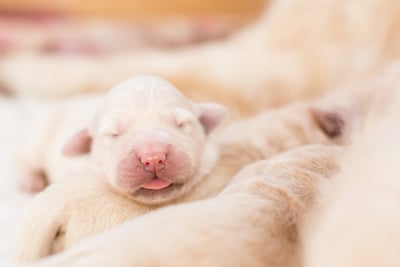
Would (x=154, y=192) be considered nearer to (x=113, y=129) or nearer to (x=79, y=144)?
(x=113, y=129)

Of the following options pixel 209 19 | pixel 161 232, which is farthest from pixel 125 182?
pixel 209 19

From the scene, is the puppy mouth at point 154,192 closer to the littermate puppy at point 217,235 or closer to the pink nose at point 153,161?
the pink nose at point 153,161

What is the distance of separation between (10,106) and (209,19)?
111 centimetres

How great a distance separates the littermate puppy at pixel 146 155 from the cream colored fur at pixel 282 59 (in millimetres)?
485

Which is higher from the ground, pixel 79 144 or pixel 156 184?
pixel 79 144

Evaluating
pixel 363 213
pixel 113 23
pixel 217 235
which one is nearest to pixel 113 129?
pixel 217 235

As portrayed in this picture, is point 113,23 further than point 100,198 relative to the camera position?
Yes

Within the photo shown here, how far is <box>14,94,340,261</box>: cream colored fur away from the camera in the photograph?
2.71 feet

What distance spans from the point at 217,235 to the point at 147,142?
282mm

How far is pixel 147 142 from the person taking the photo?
915 mm

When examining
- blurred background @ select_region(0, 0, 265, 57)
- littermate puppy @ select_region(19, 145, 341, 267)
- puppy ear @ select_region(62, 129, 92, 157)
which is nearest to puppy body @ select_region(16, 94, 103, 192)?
puppy ear @ select_region(62, 129, 92, 157)

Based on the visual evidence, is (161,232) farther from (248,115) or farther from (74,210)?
(248,115)

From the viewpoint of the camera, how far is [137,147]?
3.00ft

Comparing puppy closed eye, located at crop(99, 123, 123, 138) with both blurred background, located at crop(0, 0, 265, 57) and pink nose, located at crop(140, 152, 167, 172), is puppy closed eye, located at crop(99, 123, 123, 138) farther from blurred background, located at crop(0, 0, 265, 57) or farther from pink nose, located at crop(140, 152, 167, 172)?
blurred background, located at crop(0, 0, 265, 57)
